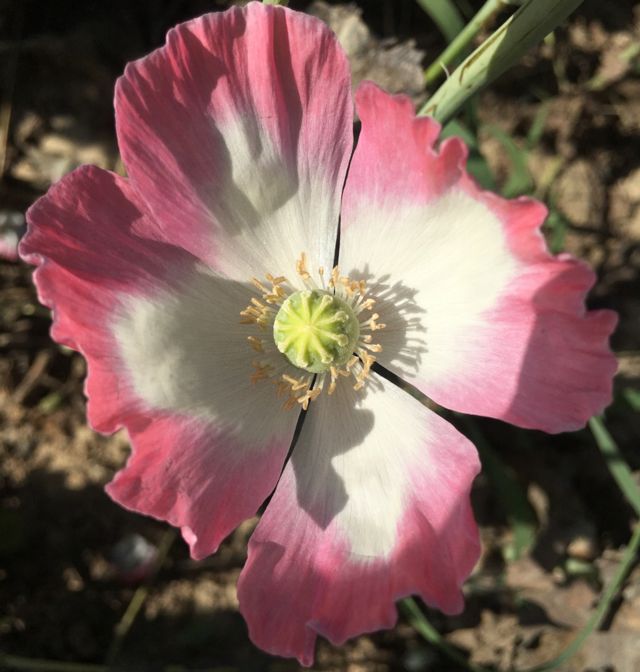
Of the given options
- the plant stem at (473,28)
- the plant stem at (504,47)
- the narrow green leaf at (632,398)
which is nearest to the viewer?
the plant stem at (504,47)

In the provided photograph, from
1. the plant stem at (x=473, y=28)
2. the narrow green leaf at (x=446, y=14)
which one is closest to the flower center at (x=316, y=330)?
the plant stem at (x=473, y=28)

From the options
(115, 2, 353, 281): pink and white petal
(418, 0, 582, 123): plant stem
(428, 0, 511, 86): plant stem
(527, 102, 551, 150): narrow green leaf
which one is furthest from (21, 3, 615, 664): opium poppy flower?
(527, 102, 551, 150): narrow green leaf

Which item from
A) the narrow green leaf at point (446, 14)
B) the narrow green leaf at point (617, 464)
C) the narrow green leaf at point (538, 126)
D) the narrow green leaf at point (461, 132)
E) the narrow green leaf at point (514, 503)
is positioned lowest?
the narrow green leaf at point (514, 503)

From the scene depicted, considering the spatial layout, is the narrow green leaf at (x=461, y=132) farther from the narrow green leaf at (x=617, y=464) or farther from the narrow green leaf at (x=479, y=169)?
the narrow green leaf at (x=617, y=464)

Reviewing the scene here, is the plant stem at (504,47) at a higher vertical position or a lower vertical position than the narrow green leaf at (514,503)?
higher

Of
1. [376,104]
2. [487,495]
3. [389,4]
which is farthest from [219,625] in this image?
[389,4]

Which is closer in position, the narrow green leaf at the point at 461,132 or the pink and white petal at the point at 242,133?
the pink and white petal at the point at 242,133
